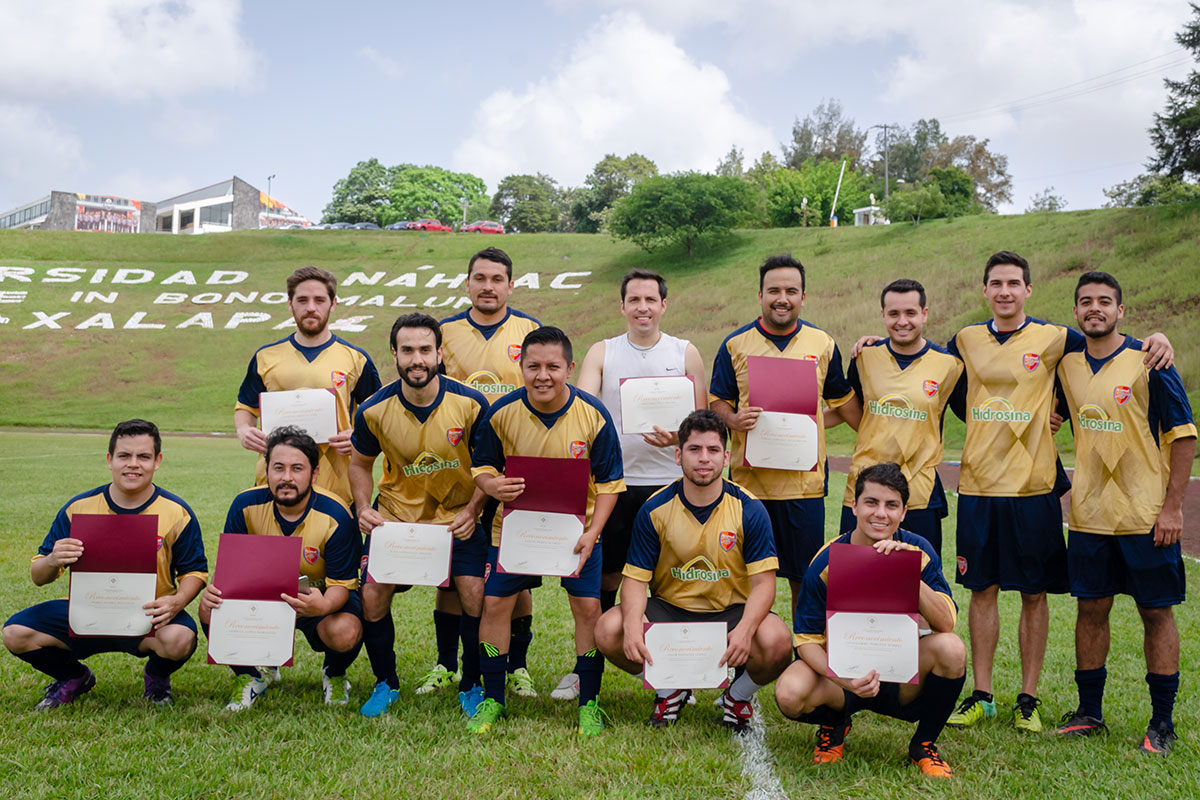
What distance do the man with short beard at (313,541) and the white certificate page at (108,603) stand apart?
0.34 metres

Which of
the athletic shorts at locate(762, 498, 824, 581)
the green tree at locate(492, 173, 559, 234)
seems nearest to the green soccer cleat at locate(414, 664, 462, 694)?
the athletic shorts at locate(762, 498, 824, 581)

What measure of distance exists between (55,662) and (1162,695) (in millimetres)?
5635

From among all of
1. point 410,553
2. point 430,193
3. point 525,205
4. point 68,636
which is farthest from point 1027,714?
point 430,193

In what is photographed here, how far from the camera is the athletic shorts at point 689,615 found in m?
4.37

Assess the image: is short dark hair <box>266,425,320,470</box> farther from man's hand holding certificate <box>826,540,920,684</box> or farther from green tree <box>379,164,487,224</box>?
green tree <box>379,164,487,224</box>

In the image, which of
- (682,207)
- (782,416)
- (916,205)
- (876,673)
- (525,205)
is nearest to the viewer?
(876,673)

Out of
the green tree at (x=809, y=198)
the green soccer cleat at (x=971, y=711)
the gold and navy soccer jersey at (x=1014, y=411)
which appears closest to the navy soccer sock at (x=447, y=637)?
the green soccer cleat at (x=971, y=711)

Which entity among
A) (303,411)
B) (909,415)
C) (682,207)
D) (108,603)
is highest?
(682,207)

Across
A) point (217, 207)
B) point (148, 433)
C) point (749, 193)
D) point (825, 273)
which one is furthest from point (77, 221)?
point (148, 433)

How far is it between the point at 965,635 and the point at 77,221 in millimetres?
91318

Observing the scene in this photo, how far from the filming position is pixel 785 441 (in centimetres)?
483

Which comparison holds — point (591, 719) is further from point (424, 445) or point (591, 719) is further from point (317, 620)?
point (424, 445)

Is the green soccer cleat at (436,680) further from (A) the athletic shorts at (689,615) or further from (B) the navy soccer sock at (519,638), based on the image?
(A) the athletic shorts at (689,615)

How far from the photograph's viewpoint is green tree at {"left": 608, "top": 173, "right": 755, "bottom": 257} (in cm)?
4272
